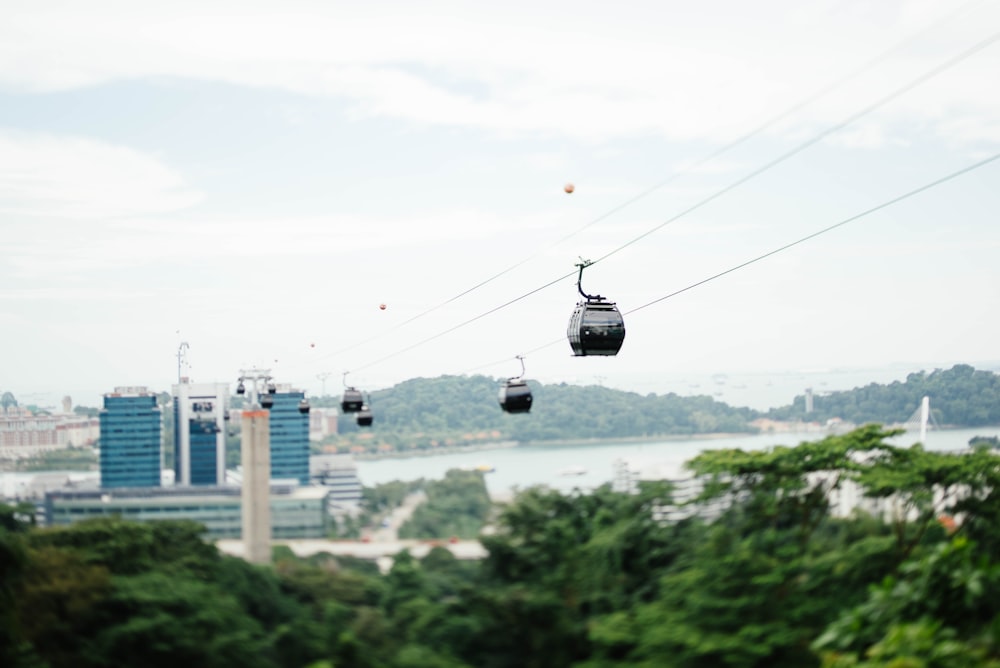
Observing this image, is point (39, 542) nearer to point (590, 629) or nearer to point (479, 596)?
point (479, 596)

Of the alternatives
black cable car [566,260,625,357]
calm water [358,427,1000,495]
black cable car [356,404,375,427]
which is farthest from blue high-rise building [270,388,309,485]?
black cable car [566,260,625,357]

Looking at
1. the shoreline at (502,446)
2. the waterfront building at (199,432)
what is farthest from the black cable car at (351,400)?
the waterfront building at (199,432)

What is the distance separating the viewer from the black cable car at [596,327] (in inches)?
266

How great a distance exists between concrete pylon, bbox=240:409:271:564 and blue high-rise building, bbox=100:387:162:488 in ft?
29.9

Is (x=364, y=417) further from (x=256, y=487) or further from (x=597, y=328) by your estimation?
(x=597, y=328)

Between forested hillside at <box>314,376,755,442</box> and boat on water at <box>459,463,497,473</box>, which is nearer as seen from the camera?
boat on water at <box>459,463,497,473</box>

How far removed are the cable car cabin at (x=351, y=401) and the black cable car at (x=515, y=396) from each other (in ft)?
14.4

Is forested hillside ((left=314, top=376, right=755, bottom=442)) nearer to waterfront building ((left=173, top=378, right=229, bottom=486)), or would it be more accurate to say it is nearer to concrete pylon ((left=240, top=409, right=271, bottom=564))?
concrete pylon ((left=240, top=409, right=271, bottom=564))

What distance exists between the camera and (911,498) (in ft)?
32.8

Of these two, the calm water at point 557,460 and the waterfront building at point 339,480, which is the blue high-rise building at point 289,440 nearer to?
the waterfront building at point 339,480

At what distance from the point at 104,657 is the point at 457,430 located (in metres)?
13.7

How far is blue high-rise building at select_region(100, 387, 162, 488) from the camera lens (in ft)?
93.5

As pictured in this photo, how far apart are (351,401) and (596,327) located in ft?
22.1

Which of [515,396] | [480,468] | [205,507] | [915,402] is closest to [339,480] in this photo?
[205,507]
